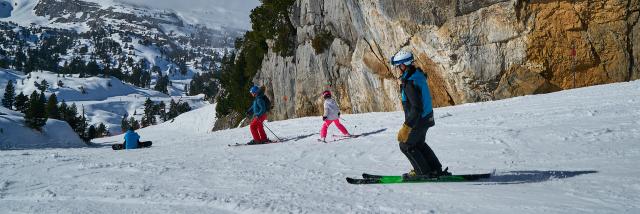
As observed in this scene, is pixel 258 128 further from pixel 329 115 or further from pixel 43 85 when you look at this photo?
pixel 43 85

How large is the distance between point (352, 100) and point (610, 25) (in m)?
14.0

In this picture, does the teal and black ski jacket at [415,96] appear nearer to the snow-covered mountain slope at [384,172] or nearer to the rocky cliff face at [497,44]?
the snow-covered mountain slope at [384,172]

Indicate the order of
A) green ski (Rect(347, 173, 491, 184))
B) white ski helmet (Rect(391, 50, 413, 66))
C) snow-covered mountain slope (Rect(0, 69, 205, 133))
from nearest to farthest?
1. white ski helmet (Rect(391, 50, 413, 66))
2. green ski (Rect(347, 173, 491, 184))
3. snow-covered mountain slope (Rect(0, 69, 205, 133))

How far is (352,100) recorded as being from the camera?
27594 millimetres

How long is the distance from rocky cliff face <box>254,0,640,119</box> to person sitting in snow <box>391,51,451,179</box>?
1339 centimetres

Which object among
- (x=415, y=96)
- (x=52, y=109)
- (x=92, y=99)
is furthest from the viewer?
(x=92, y=99)

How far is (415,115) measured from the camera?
5.79 meters

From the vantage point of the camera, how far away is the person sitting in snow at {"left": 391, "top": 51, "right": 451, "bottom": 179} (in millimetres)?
5801

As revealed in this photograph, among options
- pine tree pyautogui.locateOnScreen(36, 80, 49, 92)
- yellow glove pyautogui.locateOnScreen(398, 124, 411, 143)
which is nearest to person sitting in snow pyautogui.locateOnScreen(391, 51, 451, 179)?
yellow glove pyautogui.locateOnScreen(398, 124, 411, 143)

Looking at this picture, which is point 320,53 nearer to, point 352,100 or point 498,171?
point 352,100

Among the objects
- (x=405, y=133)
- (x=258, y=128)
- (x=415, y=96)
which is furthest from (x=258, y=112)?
(x=415, y=96)

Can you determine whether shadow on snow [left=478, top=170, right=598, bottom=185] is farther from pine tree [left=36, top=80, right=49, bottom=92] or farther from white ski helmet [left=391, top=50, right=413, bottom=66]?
pine tree [left=36, top=80, right=49, bottom=92]

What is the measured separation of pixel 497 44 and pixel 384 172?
1280 cm

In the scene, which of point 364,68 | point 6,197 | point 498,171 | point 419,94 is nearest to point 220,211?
point 419,94
